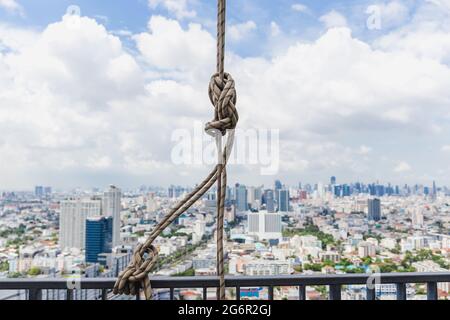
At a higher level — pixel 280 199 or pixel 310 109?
pixel 310 109

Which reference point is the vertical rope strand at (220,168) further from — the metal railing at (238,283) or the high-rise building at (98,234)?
the high-rise building at (98,234)

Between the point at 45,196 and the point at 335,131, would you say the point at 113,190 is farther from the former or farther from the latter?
the point at 335,131

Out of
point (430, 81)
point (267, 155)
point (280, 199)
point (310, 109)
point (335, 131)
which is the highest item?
point (430, 81)

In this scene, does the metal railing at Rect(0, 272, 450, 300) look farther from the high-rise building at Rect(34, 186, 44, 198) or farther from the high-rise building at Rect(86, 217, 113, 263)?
the high-rise building at Rect(34, 186, 44, 198)

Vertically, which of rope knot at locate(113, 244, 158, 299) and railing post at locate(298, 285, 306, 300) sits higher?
rope knot at locate(113, 244, 158, 299)

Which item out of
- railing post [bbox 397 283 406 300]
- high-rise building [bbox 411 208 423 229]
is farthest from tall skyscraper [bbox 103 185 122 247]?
high-rise building [bbox 411 208 423 229]

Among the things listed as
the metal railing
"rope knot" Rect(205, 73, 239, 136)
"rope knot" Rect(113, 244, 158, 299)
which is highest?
"rope knot" Rect(205, 73, 239, 136)
